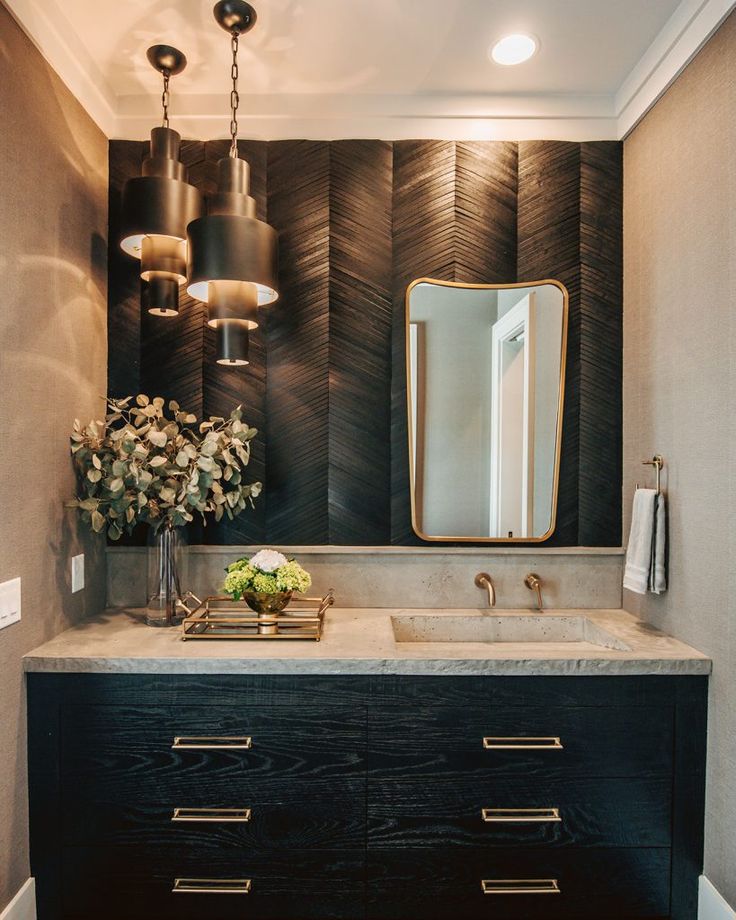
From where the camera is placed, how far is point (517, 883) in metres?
1.73

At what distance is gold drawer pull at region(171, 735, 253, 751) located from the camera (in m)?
1.70

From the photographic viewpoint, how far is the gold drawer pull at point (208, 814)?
171 cm

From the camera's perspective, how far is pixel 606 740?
5.69 ft

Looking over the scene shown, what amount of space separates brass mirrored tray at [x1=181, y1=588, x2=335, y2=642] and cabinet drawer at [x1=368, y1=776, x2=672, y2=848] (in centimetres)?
47

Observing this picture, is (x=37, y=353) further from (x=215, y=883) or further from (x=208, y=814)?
→ (x=215, y=883)

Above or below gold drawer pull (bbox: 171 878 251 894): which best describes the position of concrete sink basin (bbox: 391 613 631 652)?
above

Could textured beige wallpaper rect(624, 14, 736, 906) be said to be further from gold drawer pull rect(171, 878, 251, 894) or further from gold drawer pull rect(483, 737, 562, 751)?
gold drawer pull rect(171, 878, 251, 894)

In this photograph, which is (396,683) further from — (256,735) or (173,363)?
(173,363)

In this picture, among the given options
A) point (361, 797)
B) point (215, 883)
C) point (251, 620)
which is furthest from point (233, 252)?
point (215, 883)

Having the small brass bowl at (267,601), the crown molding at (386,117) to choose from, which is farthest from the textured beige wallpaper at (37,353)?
the small brass bowl at (267,601)

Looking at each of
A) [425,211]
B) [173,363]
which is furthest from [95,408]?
[425,211]

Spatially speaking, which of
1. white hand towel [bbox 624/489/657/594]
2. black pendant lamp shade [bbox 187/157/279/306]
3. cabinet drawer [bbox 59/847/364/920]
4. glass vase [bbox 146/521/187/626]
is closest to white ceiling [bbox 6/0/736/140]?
black pendant lamp shade [bbox 187/157/279/306]

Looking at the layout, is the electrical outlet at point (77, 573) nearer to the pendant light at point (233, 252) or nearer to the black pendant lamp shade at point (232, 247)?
the pendant light at point (233, 252)

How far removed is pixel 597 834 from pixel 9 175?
2377mm
